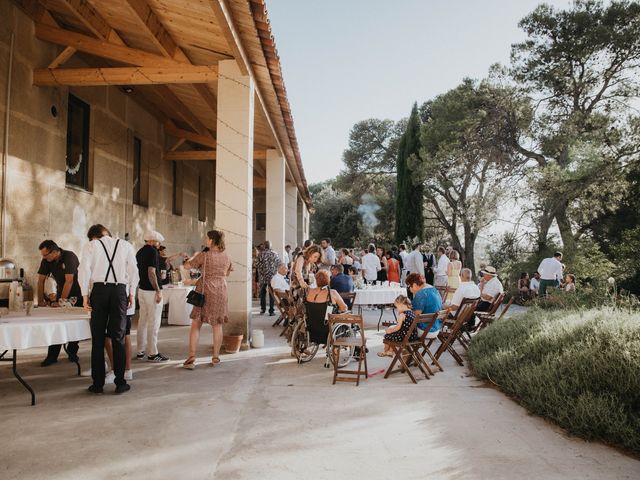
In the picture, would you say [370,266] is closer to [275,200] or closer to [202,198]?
[275,200]

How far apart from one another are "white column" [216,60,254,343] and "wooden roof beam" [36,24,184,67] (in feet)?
2.93

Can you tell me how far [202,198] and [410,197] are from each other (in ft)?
40.4

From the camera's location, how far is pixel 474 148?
21375mm

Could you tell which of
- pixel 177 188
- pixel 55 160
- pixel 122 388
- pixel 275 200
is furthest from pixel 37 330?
pixel 177 188

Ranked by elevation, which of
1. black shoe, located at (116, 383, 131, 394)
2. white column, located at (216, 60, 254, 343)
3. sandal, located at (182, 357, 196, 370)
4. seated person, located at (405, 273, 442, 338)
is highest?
white column, located at (216, 60, 254, 343)

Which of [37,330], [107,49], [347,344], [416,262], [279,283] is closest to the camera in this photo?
[37,330]

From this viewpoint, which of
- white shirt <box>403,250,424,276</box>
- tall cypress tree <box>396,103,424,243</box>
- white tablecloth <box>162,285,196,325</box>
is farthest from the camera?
tall cypress tree <box>396,103,424,243</box>

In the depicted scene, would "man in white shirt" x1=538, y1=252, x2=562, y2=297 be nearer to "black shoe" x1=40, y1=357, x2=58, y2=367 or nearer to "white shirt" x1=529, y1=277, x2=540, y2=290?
"white shirt" x1=529, y1=277, x2=540, y2=290

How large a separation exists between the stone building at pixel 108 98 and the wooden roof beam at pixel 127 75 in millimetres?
15

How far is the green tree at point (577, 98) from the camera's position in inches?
647

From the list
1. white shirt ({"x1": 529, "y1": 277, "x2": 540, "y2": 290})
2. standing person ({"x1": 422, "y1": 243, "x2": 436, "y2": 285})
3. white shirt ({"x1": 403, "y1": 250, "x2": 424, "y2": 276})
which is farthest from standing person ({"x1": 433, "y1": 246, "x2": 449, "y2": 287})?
white shirt ({"x1": 529, "y1": 277, "x2": 540, "y2": 290})

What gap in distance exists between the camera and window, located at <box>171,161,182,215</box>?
14.1 metres

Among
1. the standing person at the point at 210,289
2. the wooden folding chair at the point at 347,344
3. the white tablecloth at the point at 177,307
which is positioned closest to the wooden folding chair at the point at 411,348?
the wooden folding chair at the point at 347,344

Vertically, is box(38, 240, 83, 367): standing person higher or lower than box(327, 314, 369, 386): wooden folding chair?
higher
